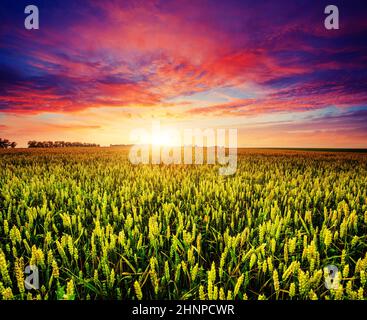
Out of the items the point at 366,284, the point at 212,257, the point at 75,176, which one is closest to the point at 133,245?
the point at 212,257

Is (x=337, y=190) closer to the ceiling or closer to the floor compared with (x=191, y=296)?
closer to the ceiling

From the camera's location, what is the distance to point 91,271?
57.5 inches

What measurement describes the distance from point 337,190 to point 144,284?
3.11 metres

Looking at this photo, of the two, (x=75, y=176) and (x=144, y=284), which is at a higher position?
(x=75, y=176)

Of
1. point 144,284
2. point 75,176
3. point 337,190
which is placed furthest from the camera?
point 75,176

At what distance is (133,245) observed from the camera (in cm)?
172
